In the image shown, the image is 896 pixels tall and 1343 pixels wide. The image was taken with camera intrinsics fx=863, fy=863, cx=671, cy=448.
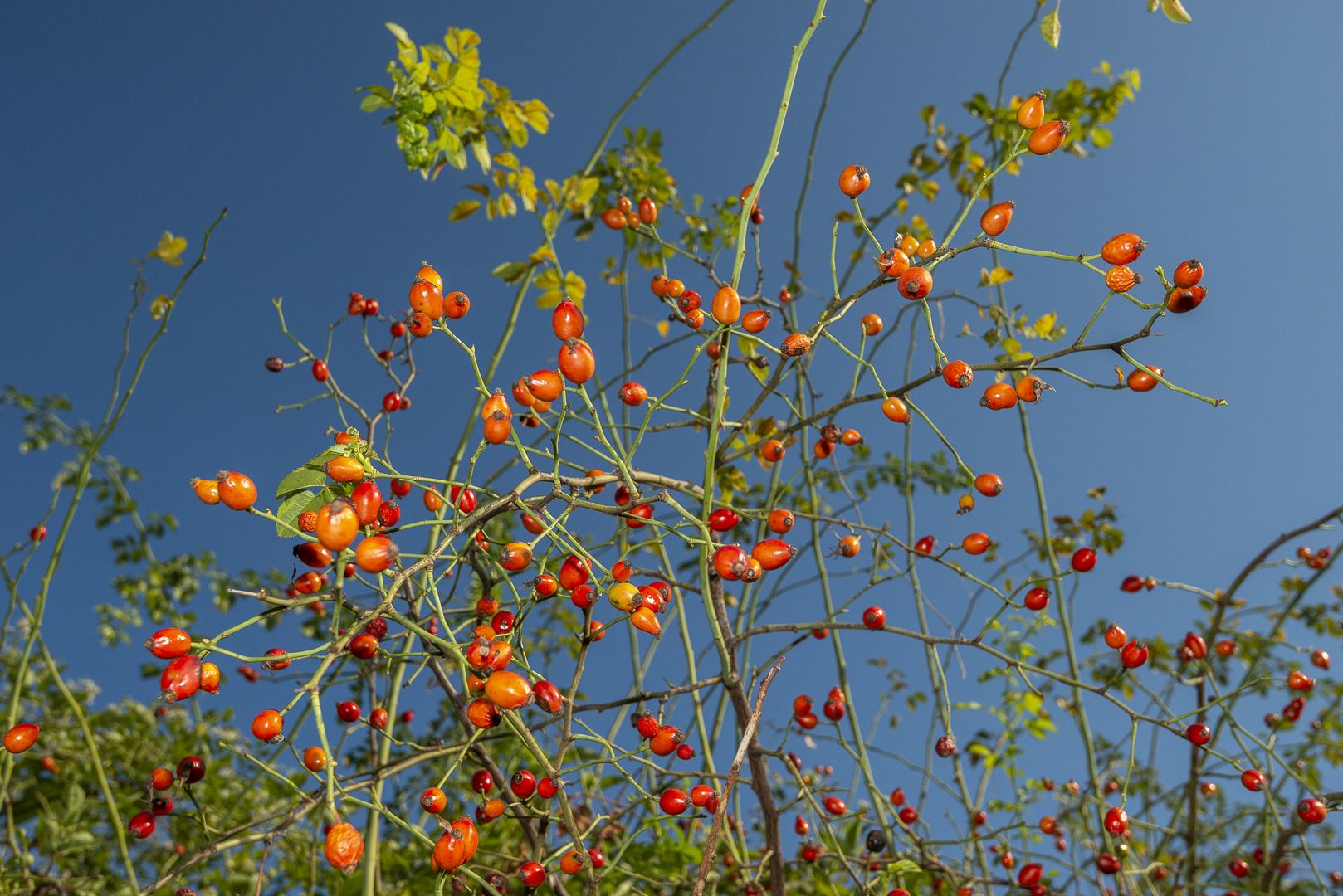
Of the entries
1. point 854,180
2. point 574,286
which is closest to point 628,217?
point 574,286

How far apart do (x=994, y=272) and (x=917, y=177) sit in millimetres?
874

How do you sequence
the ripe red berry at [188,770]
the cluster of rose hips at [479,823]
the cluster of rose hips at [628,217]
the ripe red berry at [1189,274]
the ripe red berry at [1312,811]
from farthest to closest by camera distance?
the cluster of rose hips at [628,217], the ripe red berry at [1312,811], the ripe red berry at [188,770], the ripe red berry at [1189,274], the cluster of rose hips at [479,823]

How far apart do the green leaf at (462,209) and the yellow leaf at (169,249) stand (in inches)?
38.9

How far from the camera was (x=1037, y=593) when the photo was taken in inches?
70.9

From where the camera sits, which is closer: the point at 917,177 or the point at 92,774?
the point at 917,177

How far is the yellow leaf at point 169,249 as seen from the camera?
2.89 metres

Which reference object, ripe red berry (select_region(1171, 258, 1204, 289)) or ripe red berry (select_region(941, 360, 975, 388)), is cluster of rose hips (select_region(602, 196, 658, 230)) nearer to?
ripe red berry (select_region(941, 360, 975, 388))

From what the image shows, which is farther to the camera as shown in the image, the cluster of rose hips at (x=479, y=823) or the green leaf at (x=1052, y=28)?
the green leaf at (x=1052, y=28)

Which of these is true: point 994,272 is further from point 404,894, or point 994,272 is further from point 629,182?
point 404,894

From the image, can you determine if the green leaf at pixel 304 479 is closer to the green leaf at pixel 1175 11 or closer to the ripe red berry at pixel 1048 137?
the ripe red berry at pixel 1048 137

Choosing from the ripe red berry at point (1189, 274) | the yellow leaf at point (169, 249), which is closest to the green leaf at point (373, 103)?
the yellow leaf at point (169, 249)

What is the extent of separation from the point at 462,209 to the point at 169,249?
1069 mm

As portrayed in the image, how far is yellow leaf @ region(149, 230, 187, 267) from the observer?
2.89 meters

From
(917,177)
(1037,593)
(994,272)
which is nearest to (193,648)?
(1037,593)
